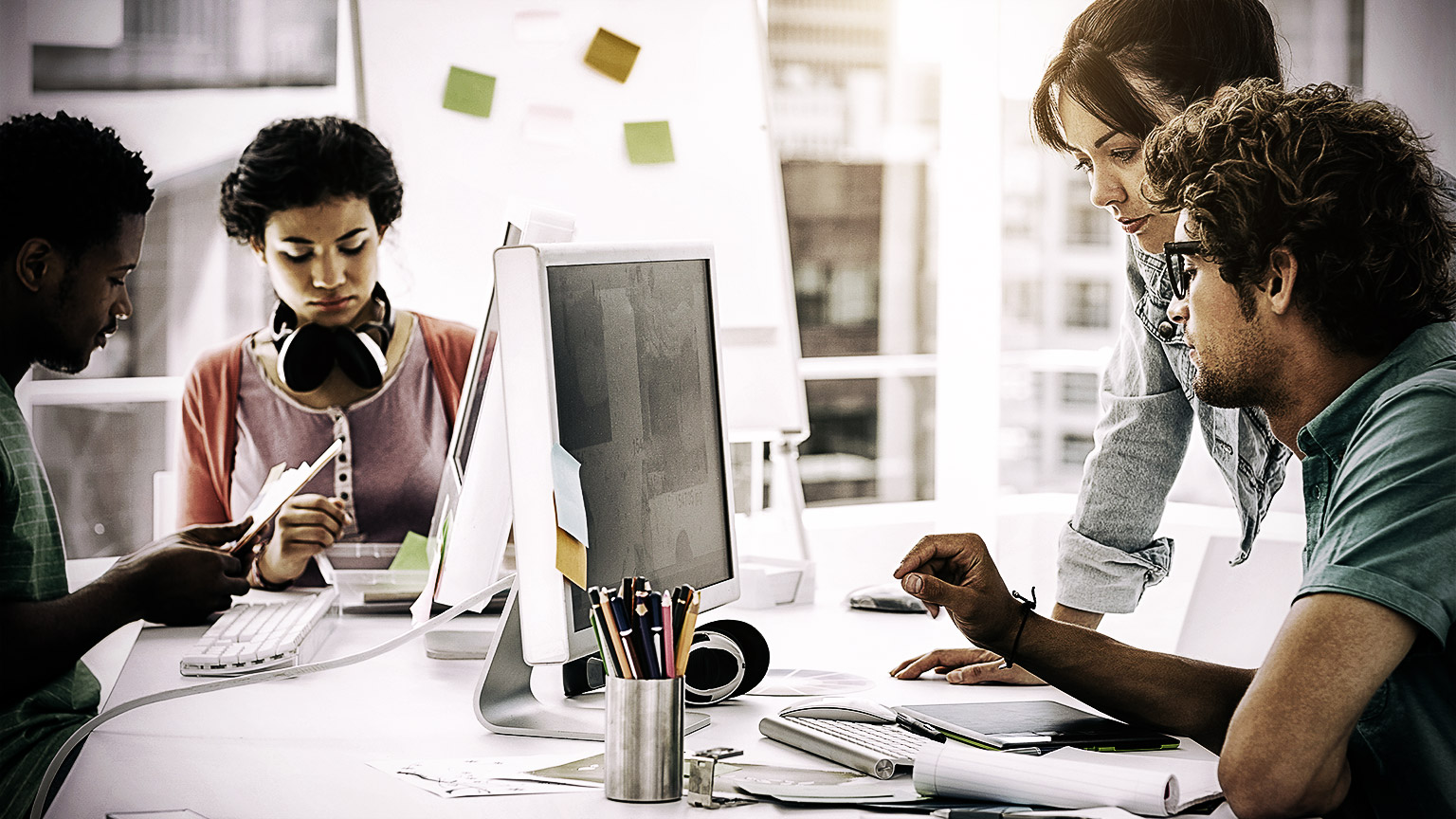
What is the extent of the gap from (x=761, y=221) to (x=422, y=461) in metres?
0.81

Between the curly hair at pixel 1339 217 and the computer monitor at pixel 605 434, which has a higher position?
the curly hair at pixel 1339 217

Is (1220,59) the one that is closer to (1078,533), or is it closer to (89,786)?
(1078,533)

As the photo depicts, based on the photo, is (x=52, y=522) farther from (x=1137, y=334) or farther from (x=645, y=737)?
(x=1137, y=334)

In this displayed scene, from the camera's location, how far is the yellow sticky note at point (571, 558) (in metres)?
0.90

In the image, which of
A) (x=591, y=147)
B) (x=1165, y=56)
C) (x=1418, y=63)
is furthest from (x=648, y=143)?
(x=1418, y=63)

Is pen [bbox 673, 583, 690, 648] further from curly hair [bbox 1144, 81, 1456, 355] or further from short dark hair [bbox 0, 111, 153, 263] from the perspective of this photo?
short dark hair [bbox 0, 111, 153, 263]

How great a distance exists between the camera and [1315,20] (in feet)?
10.2

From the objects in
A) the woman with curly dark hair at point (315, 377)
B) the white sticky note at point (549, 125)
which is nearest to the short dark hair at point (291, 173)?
the woman with curly dark hair at point (315, 377)

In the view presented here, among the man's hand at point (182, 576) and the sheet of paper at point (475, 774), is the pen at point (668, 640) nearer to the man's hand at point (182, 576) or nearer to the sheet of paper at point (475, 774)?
the sheet of paper at point (475, 774)

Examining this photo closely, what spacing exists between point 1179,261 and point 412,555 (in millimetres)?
1293

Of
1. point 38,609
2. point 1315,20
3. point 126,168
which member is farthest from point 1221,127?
point 1315,20

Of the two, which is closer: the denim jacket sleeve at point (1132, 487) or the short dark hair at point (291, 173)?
the denim jacket sleeve at point (1132, 487)

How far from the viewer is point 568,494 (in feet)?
2.96

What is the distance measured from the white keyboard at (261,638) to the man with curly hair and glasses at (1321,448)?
2.33 ft
